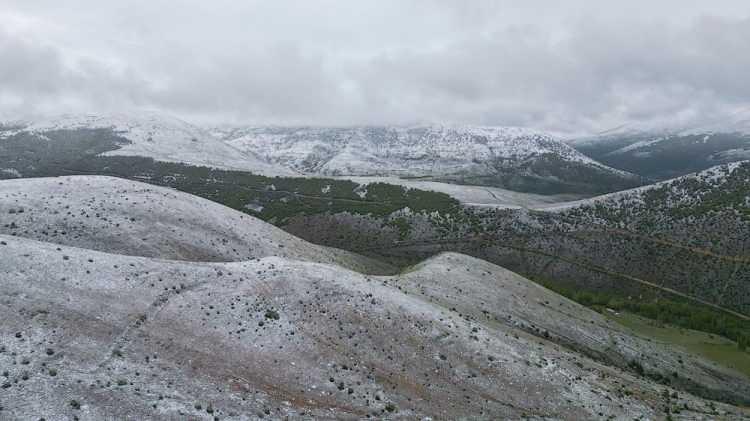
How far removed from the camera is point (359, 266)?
116m

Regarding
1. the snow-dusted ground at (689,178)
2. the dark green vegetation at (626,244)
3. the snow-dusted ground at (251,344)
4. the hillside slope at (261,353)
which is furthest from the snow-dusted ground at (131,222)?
the snow-dusted ground at (689,178)

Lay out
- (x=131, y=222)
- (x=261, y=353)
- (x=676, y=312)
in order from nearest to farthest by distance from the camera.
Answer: (x=261, y=353) → (x=131, y=222) → (x=676, y=312)

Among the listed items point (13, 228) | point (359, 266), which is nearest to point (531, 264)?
point (359, 266)

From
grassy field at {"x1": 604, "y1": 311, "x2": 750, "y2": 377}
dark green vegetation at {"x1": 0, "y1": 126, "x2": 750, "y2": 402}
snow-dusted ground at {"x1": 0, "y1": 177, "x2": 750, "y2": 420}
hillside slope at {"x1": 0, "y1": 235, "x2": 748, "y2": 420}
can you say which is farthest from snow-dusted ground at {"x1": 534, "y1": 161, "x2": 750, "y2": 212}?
hillside slope at {"x1": 0, "y1": 235, "x2": 748, "y2": 420}

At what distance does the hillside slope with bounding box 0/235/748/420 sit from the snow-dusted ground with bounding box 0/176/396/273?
18.7 meters

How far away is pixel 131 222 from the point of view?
247ft

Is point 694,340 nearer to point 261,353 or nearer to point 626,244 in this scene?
point 626,244

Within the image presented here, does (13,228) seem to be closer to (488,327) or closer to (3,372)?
(3,372)

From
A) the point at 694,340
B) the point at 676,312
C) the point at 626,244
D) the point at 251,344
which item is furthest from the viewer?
the point at 626,244

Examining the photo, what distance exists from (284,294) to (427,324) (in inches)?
651

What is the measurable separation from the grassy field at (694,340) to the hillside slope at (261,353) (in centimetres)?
3779

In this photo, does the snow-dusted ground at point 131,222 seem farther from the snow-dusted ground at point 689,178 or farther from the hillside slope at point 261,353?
the snow-dusted ground at point 689,178

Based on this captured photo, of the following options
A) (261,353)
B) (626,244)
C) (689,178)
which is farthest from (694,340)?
(689,178)

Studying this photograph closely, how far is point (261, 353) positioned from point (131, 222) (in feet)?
151
